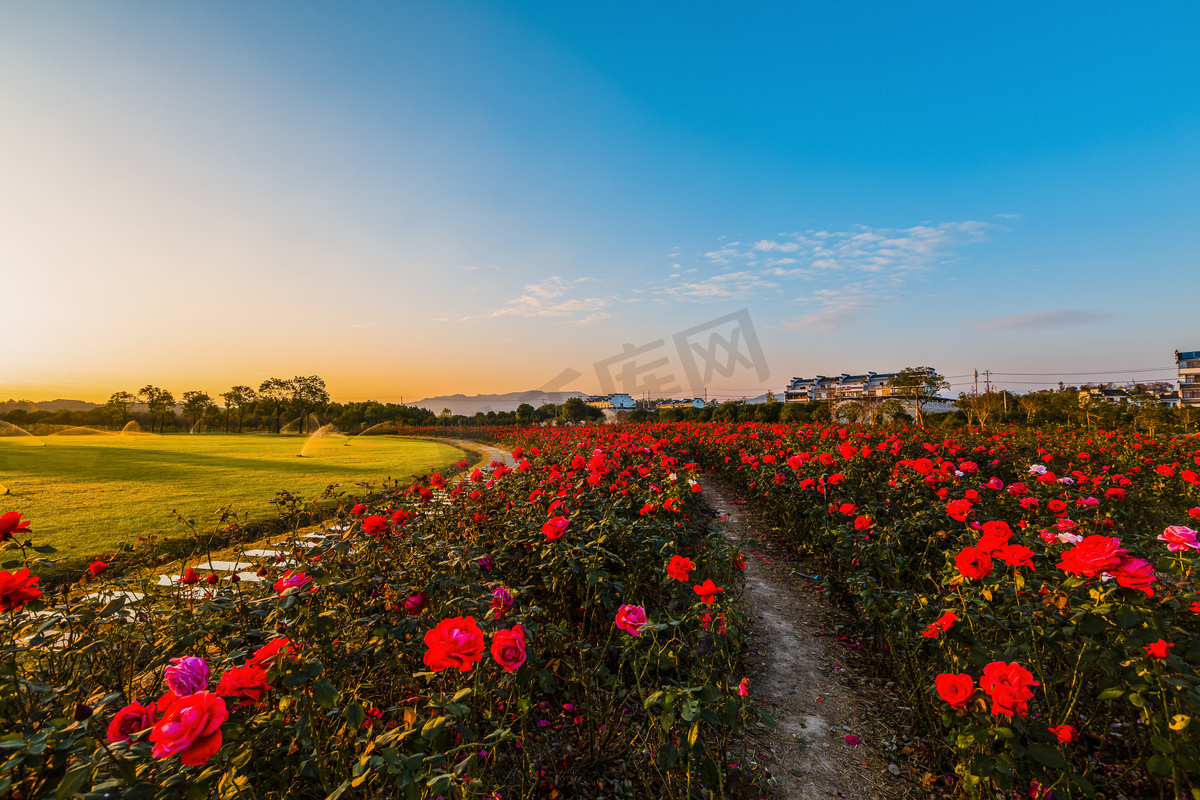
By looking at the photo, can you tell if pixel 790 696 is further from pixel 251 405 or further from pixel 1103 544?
pixel 251 405

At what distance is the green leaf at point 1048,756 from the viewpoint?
60.7 inches

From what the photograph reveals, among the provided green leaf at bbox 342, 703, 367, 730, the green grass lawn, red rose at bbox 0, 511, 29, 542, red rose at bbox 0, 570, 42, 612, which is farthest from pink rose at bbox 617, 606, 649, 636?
the green grass lawn

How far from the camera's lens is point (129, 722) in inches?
50.6

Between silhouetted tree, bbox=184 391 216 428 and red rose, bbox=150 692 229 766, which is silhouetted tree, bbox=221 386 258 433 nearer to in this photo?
silhouetted tree, bbox=184 391 216 428

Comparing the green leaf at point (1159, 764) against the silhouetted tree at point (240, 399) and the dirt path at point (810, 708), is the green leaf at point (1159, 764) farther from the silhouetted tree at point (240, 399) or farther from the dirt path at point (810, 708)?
the silhouetted tree at point (240, 399)

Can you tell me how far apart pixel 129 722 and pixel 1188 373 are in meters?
112

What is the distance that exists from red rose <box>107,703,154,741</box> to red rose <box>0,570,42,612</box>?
664 mm

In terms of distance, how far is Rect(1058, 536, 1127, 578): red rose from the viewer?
169cm

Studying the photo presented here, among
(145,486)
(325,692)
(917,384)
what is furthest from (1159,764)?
(917,384)

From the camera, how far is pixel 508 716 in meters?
2.16

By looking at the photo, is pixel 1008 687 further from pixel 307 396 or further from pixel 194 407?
pixel 194 407

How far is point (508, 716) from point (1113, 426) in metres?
20.1

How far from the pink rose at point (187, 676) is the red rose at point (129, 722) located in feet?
0.54

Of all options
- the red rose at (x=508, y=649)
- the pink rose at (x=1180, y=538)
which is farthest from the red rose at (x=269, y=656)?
the pink rose at (x=1180, y=538)
